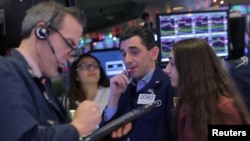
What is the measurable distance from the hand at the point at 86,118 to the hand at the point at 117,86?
76 cm

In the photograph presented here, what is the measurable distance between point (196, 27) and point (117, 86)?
196cm

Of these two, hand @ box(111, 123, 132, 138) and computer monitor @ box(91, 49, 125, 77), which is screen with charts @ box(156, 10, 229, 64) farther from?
hand @ box(111, 123, 132, 138)

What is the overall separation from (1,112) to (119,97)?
1.00 metres

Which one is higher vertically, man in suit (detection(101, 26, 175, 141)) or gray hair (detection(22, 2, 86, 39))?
gray hair (detection(22, 2, 86, 39))

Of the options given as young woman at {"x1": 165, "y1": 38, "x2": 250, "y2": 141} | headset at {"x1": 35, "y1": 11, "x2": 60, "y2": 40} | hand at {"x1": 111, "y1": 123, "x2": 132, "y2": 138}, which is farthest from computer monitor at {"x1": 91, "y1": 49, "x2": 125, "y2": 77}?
headset at {"x1": 35, "y1": 11, "x2": 60, "y2": 40}

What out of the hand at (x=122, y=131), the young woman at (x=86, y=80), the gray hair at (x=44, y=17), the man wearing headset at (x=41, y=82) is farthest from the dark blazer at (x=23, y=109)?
the young woman at (x=86, y=80)

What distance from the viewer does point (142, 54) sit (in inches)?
83.4

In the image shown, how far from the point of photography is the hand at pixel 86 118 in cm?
117

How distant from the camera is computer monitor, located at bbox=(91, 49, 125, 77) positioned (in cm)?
455

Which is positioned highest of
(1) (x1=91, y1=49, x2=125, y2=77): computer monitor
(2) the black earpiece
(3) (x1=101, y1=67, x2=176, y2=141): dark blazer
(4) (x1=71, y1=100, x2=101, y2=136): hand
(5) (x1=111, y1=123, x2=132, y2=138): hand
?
(2) the black earpiece

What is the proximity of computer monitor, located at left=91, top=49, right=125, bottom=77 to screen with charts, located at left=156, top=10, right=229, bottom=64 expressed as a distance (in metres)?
1.01

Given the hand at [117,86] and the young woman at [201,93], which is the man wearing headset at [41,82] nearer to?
the young woman at [201,93]

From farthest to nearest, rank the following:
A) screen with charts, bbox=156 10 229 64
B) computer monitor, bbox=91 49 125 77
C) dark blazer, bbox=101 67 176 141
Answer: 1. computer monitor, bbox=91 49 125 77
2. screen with charts, bbox=156 10 229 64
3. dark blazer, bbox=101 67 176 141

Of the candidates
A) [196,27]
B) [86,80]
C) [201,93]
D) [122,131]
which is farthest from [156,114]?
[196,27]
